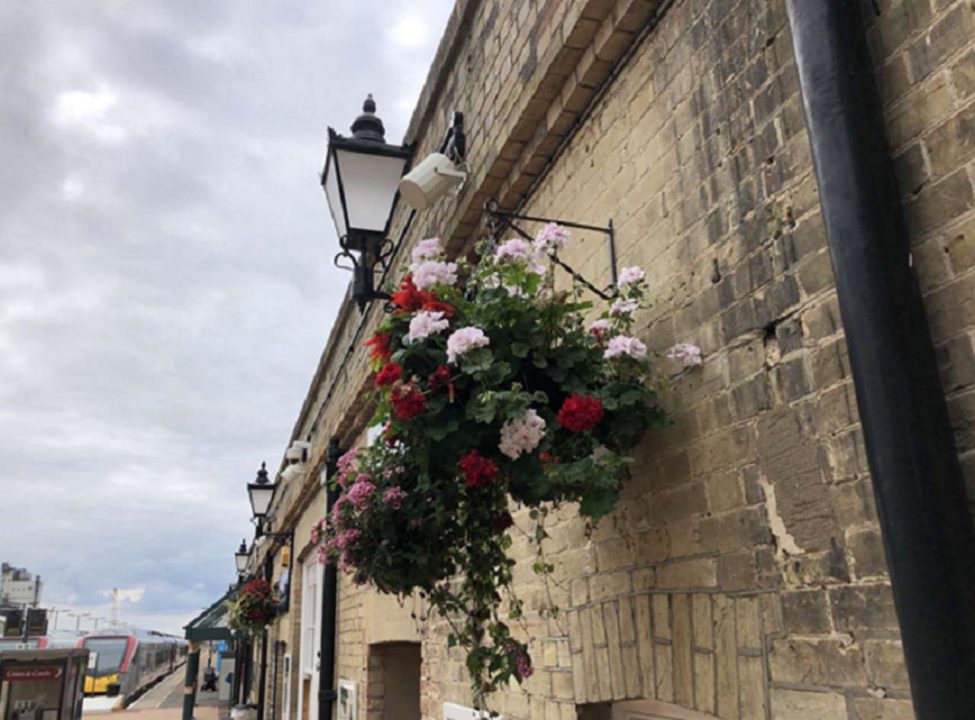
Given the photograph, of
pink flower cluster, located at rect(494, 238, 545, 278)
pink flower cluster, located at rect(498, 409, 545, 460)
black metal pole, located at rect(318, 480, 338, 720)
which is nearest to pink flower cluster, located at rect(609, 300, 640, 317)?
pink flower cluster, located at rect(494, 238, 545, 278)

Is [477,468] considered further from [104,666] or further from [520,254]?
[104,666]

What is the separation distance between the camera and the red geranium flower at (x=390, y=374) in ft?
8.15

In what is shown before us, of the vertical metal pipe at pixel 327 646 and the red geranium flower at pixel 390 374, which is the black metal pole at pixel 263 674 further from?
the red geranium flower at pixel 390 374

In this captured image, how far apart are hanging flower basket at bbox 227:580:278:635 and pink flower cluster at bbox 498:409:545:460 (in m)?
14.0

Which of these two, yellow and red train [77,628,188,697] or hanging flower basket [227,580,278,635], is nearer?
hanging flower basket [227,580,278,635]

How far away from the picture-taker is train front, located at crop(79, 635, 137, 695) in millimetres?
33312

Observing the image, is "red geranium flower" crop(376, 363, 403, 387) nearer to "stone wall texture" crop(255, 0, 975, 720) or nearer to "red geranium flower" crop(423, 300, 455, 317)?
"red geranium flower" crop(423, 300, 455, 317)

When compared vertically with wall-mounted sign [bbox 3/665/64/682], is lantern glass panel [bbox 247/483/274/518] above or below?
above

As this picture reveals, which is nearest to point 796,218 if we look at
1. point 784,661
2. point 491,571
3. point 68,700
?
point 784,661

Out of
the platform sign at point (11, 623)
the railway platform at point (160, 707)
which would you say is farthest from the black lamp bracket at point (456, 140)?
the platform sign at point (11, 623)

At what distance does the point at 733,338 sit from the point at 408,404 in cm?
94

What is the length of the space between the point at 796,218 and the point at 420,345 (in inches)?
43.6

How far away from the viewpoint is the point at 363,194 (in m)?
4.80

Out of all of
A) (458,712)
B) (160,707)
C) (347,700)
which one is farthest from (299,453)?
(160,707)
